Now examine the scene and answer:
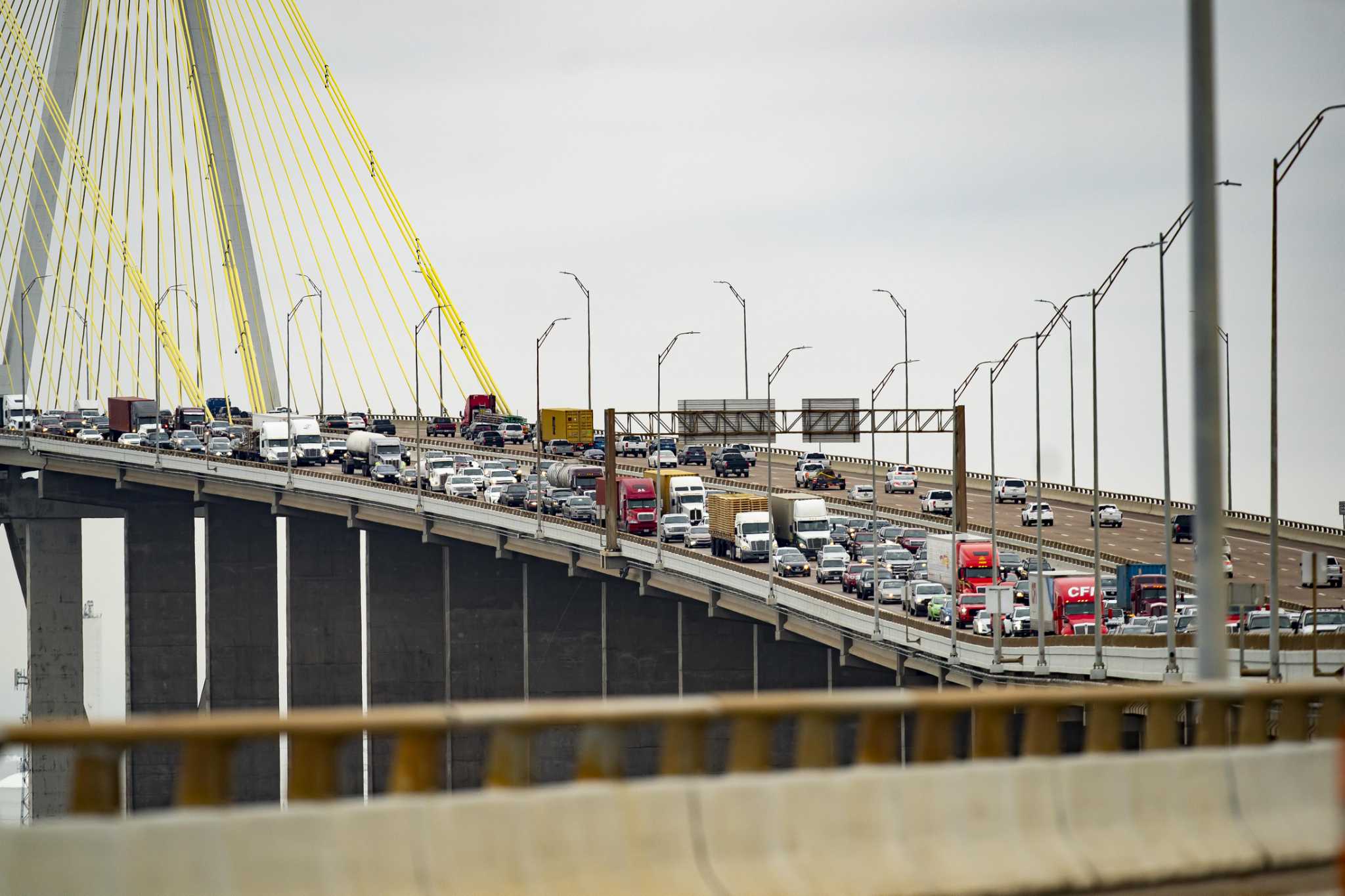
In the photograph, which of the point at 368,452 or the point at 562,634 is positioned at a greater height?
the point at 368,452

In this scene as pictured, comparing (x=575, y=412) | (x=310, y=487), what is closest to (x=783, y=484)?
(x=575, y=412)

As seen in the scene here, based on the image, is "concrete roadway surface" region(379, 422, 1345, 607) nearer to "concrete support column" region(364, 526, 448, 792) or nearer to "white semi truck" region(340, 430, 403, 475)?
"white semi truck" region(340, 430, 403, 475)

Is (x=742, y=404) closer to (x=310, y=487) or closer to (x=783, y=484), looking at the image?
(x=310, y=487)

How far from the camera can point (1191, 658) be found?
47000mm

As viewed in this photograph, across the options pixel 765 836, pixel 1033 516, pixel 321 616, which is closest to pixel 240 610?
pixel 321 616

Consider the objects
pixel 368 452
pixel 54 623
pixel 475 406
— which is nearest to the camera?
pixel 368 452

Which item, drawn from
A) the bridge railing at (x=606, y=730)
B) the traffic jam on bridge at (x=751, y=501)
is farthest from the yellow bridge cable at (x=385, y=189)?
the bridge railing at (x=606, y=730)

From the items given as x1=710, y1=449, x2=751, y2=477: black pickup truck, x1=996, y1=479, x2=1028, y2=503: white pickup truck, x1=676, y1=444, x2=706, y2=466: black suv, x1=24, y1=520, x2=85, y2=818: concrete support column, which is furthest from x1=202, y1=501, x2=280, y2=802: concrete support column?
x1=996, y1=479, x2=1028, y2=503: white pickup truck

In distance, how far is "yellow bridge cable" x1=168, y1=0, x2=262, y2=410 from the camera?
101 meters

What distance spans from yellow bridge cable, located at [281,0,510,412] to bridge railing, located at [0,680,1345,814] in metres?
94.4

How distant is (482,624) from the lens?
99938 millimetres

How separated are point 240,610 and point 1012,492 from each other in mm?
40887

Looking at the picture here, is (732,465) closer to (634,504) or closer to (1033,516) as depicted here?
(1033,516)

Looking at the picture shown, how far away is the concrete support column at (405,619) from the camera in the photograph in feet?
331
